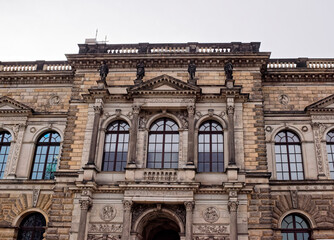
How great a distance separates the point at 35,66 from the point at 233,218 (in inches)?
595

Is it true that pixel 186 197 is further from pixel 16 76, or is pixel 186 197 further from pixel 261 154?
pixel 16 76

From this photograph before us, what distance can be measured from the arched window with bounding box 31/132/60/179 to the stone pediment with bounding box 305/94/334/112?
46.7 feet

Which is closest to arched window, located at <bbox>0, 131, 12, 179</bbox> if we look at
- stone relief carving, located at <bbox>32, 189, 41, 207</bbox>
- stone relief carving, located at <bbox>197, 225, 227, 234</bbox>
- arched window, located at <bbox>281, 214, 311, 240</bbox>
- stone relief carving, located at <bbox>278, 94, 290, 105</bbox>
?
stone relief carving, located at <bbox>32, 189, 41, 207</bbox>

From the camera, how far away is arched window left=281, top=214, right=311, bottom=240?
1991cm

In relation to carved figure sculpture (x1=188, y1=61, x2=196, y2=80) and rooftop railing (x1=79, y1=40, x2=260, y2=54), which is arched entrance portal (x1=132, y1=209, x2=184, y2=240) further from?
rooftop railing (x1=79, y1=40, x2=260, y2=54)

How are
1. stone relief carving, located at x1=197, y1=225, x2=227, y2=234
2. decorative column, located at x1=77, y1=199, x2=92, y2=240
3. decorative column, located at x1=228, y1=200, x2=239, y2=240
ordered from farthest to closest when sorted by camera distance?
decorative column, located at x1=77, y1=199, x2=92, y2=240 → stone relief carving, located at x1=197, y1=225, x2=227, y2=234 → decorative column, located at x1=228, y1=200, x2=239, y2=240

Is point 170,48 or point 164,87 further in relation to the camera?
point 170,48

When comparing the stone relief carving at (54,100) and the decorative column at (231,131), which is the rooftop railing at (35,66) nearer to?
the stone relief carving at (54,100)

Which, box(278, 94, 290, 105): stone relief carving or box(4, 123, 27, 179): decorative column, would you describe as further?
box(278, 94, 290, 105): stone relief carving

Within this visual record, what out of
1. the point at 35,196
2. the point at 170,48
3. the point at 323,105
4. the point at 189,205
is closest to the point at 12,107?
the point at 35,196

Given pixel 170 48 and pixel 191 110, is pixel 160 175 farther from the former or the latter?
pixel 170 48

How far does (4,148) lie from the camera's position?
912 inches

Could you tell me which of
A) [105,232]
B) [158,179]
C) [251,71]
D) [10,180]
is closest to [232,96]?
[251,71]

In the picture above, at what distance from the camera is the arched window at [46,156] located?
22.5 meters
